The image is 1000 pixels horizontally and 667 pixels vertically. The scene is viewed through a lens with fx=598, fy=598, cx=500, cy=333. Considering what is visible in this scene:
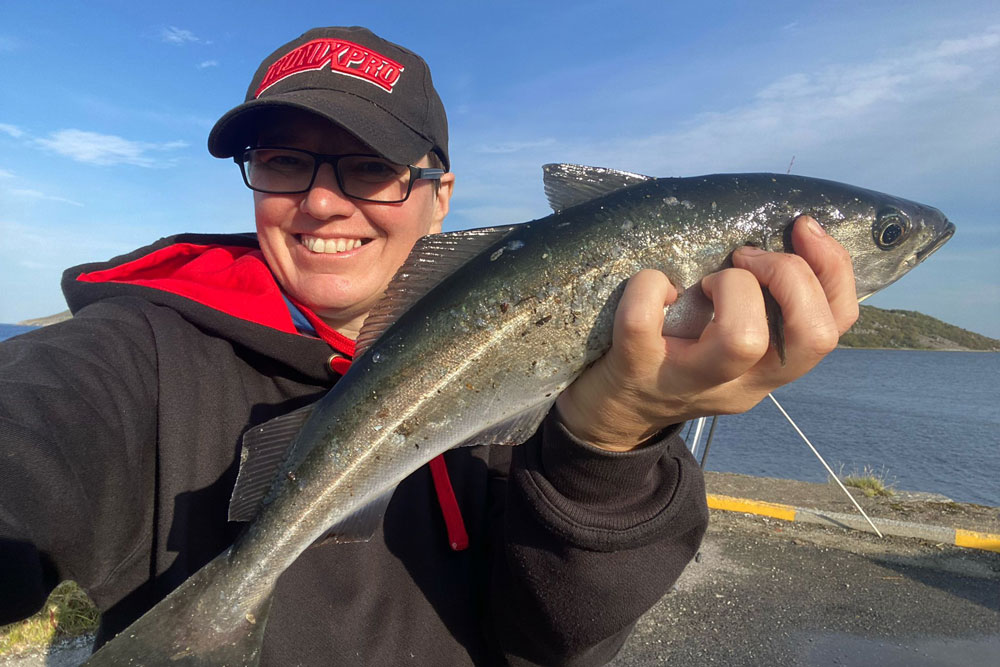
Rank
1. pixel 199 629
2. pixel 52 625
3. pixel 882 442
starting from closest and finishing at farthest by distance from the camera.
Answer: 1. pixel 199 629
2. pixel 52 625
3. pixel 882 442

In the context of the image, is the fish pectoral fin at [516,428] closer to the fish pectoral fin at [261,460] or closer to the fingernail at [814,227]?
the fish pectoral fin at [261,460]

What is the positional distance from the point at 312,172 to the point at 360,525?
177 cm

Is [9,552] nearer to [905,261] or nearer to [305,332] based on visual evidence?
[305,332]

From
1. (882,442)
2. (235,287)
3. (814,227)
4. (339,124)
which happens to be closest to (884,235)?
(814,227)

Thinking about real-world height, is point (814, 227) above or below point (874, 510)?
above

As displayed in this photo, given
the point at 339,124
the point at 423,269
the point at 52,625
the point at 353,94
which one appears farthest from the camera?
the point at 52,625

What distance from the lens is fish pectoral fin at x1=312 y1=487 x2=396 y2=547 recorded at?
2.29m

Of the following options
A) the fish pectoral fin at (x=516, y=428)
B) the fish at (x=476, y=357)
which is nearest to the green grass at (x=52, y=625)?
the fish at (x=476, y=357)

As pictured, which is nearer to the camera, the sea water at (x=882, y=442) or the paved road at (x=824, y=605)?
the paved road at (x=824, y=605)

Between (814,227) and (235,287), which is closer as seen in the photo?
(814,227)

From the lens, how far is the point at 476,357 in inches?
89.2

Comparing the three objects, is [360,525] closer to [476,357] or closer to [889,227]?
[476,357]

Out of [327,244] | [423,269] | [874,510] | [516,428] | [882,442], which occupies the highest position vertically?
[327,244]

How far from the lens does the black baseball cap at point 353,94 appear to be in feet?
9.36
